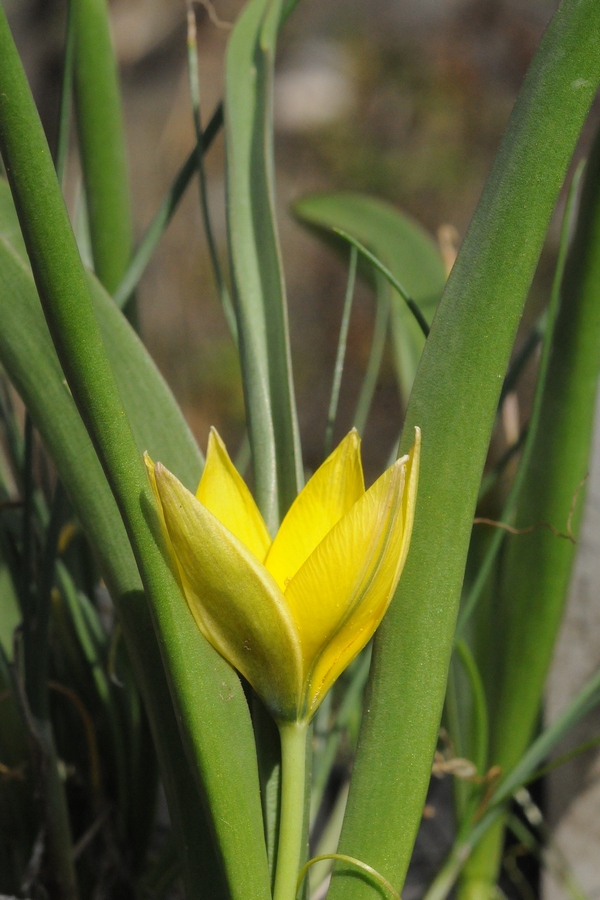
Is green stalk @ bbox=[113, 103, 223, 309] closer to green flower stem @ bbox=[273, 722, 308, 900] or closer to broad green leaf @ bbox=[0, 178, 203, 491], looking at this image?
broad green leaf @ bbox=[0, 178, 203, 491]

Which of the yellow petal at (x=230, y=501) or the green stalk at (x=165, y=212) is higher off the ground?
the green stalk at (x=165, y=212)

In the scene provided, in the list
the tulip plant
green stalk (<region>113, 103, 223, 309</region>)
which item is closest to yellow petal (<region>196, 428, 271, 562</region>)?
the tulip plant

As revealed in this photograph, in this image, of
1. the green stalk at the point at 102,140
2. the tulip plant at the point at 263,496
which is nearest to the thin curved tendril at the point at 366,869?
the tulip plant at the point at 263,496

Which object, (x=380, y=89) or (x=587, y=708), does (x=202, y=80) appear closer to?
→ (x=380, y=89)

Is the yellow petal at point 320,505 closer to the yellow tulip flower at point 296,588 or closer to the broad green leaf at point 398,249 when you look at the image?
the yellow tulip flower at point 296,588

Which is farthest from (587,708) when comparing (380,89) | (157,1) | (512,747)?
(157,1)
